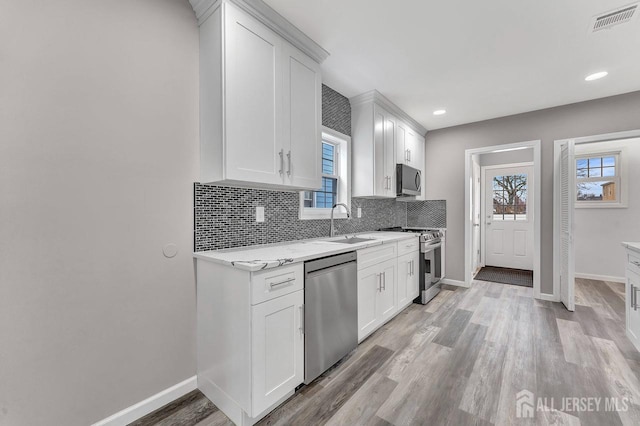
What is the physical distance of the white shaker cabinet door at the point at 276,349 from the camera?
146 centimetres

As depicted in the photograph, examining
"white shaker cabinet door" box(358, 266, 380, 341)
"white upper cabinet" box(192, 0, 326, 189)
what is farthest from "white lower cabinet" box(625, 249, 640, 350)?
"white upper cabinet" box(192, 0, 326, 189)

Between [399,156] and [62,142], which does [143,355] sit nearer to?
[62,142]

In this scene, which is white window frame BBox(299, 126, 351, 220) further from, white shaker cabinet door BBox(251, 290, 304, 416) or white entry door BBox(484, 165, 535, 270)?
white entry door BBox(484, 165, 535, 270)

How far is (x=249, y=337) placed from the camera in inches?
56.4

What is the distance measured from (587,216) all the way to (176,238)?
6.32 metres

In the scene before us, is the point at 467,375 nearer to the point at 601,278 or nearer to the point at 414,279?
the point at 414,279

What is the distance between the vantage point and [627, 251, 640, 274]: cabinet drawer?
2.06 metres

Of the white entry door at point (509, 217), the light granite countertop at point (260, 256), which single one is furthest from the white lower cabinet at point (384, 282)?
the white entry door at point (509, 217)

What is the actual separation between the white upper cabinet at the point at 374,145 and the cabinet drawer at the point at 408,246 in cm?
66

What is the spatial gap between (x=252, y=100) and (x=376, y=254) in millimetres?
1773

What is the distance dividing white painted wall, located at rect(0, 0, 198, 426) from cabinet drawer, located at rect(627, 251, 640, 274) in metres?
3.43

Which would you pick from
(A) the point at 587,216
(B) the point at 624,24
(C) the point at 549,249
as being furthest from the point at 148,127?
(A) the point at 587,216

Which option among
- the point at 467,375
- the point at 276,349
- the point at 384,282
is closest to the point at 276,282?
the point at 276,349

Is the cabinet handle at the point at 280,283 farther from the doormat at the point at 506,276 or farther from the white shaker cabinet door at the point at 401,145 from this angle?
the doormat at the point at 506,276
